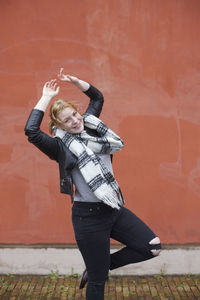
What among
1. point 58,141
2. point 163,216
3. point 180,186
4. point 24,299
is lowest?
point 24,299

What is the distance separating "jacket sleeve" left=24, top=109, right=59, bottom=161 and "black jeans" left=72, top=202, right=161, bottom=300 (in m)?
0.48

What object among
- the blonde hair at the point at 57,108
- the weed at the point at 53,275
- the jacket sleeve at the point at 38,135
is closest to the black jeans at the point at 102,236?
the jacket sleeve at the point at 38,135

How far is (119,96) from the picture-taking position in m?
4.14

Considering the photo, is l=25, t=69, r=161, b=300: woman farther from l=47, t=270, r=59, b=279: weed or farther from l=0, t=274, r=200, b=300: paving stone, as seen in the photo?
l=47, t=270, r=59, b=279: weed

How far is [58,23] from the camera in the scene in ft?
13.4

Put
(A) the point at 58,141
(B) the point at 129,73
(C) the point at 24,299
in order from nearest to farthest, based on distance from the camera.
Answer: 1. (A) the point at 58,141
2. (C) the point at 24,299
3. (B) the point at 129,73

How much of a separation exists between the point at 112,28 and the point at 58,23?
0.60m

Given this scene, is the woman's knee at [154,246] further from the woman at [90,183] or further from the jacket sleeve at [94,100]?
the jacket sleeve at [94,100]

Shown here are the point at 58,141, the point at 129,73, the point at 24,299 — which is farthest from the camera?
the point at 129,73

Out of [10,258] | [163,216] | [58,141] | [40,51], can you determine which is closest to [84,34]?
[40,51]

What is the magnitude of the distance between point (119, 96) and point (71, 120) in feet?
5.05

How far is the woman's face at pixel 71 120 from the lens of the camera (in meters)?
2.67

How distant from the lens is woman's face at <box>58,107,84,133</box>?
267 cm

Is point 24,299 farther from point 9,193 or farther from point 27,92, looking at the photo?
point 27,92
